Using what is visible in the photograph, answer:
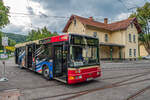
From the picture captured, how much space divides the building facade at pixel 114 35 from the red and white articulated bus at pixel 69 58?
16885 mm

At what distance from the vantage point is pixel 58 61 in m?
7.43

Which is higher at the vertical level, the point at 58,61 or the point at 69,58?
the point at 69,58

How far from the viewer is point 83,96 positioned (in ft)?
16.0

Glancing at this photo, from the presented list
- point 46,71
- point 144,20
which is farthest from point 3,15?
point 144,20

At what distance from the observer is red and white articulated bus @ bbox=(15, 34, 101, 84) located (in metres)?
5.92

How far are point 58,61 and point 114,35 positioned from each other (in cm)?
2460

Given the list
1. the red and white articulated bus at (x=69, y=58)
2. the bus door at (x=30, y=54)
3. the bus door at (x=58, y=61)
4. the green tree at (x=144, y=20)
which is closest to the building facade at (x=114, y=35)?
the green tree at (x=144, y=20)

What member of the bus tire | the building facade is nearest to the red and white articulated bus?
the bus tire

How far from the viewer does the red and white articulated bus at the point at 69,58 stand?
592 centimetres

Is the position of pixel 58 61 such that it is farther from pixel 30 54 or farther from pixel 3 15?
pixel 3 15

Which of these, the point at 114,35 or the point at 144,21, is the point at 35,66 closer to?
the point at 114,35

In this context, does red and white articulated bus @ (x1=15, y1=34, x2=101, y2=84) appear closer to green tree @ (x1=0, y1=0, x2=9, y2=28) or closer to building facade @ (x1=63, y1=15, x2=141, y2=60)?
green tree @ (x1=0, y1=0, x2=9, y2=28)

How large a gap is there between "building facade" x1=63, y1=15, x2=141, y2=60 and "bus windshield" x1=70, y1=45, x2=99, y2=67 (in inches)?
679

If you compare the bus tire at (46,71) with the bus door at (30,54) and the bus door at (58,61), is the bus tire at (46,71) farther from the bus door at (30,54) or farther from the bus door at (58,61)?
the bus door at (30,54)
